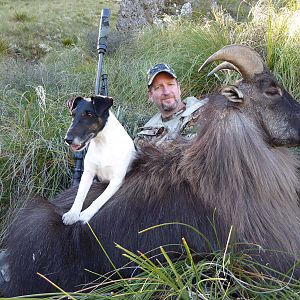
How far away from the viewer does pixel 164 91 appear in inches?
206

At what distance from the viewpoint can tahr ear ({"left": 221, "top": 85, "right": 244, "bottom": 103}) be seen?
341 centimetres

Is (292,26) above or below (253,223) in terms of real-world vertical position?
above

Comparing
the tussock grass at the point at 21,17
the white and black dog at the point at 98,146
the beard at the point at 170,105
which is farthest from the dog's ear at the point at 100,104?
the tussock grass at the point at 21,17

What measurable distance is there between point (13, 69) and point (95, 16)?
56.5ft

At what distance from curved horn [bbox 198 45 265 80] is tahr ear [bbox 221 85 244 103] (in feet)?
0.62

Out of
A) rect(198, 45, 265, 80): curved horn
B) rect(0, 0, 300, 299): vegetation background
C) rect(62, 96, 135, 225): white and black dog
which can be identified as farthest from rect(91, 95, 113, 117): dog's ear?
rect(0, 0, 300, 299): vegetation background

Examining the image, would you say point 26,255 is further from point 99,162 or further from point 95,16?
point 95,16

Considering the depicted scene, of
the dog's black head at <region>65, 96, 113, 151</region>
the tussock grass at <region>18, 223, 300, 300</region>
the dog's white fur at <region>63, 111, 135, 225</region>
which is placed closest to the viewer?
the tussock grass at <region>18, 223, 300, 300</region>

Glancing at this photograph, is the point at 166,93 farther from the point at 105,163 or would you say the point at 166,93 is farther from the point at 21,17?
the point at 21,17

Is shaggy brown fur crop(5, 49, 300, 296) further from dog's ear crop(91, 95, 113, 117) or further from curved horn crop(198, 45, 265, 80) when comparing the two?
dog's ear crop(91, 95, 113, 117)

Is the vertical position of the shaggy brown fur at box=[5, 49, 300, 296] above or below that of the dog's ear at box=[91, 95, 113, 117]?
below

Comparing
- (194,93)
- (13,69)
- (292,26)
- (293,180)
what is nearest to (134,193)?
(293,180)

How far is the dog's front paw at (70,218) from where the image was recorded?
3.43 metres

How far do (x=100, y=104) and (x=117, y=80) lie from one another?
15.2 ft
